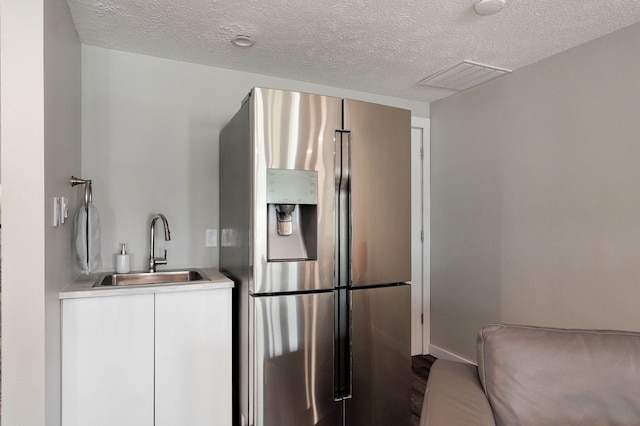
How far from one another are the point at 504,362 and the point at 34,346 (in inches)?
67.9

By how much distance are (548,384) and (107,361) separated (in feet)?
6.25

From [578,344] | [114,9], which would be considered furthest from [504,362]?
[114,9]

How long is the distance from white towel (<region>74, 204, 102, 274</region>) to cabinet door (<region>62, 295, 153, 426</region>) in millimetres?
289

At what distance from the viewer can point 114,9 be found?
6.46 feet

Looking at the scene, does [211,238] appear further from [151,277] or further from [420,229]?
[420,229]

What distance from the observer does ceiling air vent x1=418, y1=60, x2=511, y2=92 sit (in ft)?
8.93

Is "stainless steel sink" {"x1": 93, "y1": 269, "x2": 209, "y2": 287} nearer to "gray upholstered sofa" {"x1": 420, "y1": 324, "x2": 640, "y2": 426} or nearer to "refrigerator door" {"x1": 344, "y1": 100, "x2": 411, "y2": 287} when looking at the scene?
"refrigerator door" {"x1": 344, "y1": 100, "x2": 411, "y2": 287}

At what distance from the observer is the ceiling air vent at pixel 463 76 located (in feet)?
8.93

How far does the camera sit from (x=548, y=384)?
47.9 inches

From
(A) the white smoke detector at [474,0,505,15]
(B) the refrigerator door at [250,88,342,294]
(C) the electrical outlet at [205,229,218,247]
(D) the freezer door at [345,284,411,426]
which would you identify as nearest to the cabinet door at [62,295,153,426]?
(B) the refrigerator door at [250,88,342,294]

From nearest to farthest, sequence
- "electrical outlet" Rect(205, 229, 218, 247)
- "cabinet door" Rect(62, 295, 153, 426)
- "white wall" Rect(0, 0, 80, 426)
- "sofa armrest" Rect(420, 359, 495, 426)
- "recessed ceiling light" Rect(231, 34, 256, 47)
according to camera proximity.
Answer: "sofa armrest" Rect(420, 359, 495, 426) < "white wall" Rect(0, 0, 80, 426) < "cabinet door" Rect(62, 295, 153, 426) < "recessed ceiling light" Rect(231, 34, 256, 47) < "electrical outlet" Rect(205, 229, 218, 247)

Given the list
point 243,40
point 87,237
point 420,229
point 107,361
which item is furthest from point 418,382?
point 243,40

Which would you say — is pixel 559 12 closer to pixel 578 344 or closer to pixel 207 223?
pixel 578 344

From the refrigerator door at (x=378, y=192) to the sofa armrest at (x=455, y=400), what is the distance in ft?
2.72
